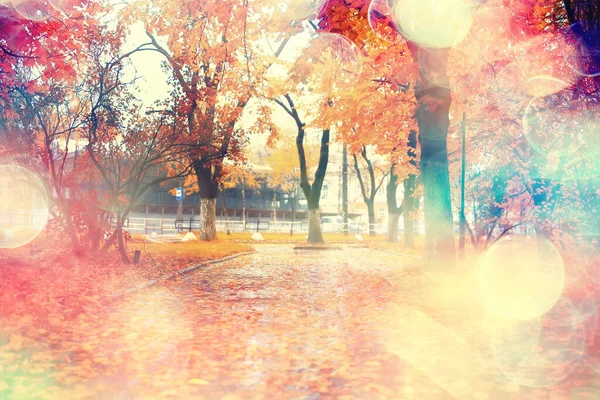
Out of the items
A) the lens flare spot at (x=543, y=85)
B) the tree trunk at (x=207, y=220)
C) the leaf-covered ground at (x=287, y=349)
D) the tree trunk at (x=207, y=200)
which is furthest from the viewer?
the tree trunk at (x=207, y=220)

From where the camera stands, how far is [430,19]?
12836 millimetres

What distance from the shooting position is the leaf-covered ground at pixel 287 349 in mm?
5336

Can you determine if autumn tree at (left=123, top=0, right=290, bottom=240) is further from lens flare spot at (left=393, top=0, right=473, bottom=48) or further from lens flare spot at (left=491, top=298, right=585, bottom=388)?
lens flare spot at (left=491, top=298, right=585, bottom=388)

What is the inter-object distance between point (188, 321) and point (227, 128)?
1169 centimetres

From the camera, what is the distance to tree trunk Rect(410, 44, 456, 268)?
45.2 feet

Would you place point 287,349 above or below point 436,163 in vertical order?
below

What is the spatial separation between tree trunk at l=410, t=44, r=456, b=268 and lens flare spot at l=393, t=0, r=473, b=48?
0.39 m

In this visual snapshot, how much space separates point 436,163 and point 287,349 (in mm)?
8497

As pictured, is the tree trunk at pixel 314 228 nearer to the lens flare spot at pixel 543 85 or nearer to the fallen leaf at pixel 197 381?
the lens flare spot at pixel 543 85

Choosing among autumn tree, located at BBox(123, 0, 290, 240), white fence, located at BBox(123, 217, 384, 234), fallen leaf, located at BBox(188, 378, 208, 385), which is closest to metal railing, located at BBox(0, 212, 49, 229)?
white fence, located at BBox(123, 217, 384, 234)

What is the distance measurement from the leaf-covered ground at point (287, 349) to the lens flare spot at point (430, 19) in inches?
224

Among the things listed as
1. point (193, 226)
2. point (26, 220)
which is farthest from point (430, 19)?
point (26, 220)

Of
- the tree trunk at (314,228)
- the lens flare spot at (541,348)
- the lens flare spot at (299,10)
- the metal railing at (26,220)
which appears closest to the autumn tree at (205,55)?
the lens flare spot at (299,10)

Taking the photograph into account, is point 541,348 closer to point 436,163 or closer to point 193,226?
point 436,163
